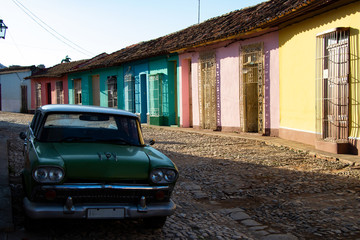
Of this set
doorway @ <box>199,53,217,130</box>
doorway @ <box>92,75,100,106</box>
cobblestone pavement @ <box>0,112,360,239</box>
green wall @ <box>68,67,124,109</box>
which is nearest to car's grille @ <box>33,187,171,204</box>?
cobblestone pavement @ <box>0,112,360,239</box>

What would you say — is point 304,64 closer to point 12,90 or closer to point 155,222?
point 155,222

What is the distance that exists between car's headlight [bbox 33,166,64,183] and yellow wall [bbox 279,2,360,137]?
7.27 m

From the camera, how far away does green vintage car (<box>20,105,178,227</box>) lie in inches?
142

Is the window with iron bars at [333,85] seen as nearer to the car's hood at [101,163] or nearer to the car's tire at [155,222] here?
the car's tire at [155,222]

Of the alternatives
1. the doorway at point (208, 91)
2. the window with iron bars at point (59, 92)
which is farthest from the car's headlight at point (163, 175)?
the window with iron bars at point (59, 92)

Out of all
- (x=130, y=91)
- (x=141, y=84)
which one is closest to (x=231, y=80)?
(x=141, y=84)

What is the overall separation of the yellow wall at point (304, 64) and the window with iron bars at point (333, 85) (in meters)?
0.19

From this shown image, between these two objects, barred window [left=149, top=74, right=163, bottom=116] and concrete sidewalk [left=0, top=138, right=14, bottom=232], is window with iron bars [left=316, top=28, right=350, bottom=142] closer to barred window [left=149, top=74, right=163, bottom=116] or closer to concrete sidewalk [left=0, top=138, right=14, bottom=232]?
concrete sidewalk [left=0, top=138, right=14, bottom=232]

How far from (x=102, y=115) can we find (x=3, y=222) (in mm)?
1666

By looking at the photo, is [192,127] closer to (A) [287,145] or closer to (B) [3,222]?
(A) [287,145]

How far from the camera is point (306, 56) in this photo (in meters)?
10.7

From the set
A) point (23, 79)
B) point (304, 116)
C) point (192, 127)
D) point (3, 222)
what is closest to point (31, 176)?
point (3, 222)

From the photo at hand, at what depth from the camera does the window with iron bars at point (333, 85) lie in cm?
901

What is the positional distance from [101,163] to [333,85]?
7309 mm
